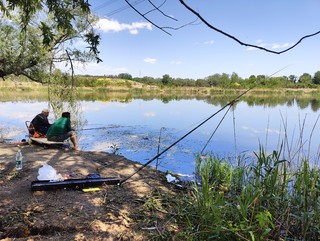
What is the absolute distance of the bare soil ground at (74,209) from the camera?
313 centimetres

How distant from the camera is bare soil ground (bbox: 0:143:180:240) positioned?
3127mm

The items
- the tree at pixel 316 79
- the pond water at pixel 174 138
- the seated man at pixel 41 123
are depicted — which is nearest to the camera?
the seated man at pixel 41 123

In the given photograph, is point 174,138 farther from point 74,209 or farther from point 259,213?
point 259,213

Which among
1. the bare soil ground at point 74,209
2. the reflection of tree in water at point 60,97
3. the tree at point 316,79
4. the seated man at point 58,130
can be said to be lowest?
the bare soil ground at point 74,209

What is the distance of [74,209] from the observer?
3619mm

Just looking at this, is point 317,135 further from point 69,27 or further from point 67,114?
point 69,27

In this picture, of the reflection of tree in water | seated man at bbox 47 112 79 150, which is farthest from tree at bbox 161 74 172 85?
seated man at bbox 47 112 79 150

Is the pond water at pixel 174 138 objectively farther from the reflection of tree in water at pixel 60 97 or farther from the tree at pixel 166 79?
the tree at pixel 166 79

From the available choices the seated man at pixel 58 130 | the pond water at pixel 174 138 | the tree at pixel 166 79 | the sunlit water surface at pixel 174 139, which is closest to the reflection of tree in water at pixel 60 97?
the pond water at pixel 174 138

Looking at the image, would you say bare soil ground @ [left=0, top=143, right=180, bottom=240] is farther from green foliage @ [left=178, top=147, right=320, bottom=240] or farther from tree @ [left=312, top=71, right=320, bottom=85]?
tree @ [left=312, top=71, right=320, bottom=85]

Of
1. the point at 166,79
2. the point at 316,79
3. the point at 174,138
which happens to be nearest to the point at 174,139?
the point at 174,138

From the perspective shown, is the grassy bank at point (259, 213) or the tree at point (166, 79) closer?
the grassy bank at point (259, 213)

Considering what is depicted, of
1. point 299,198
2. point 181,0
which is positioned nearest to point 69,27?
point 181,0

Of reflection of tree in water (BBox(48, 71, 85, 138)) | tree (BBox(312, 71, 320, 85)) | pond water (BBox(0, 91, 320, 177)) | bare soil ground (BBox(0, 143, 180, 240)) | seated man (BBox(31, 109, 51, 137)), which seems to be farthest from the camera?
tree (BBox(312, 71, 320, 85))
